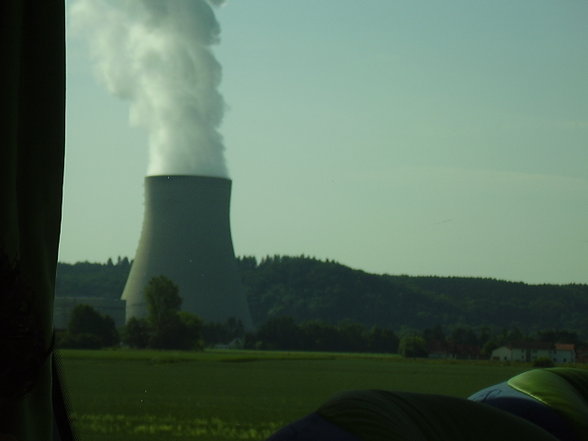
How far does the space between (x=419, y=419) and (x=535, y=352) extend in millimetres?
1547

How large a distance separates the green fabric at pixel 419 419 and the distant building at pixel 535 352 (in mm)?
1414

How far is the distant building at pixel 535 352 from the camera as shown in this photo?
1974mm

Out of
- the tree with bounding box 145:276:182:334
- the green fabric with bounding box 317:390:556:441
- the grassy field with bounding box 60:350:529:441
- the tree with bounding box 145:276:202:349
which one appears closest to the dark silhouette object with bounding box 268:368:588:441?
the green fabric with bounding box 317:390:556:441

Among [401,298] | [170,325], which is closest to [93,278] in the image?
[170,325]

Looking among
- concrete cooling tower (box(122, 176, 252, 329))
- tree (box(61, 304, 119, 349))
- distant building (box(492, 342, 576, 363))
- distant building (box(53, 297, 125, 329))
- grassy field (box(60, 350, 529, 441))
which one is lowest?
grassy field (box(60, 350, 529, 441))

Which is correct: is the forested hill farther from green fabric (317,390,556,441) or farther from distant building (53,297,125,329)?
green fabric (317,390,556,441)

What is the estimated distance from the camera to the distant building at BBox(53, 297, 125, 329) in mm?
1861

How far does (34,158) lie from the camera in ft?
3.70

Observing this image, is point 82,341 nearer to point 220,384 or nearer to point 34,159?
point 34,159

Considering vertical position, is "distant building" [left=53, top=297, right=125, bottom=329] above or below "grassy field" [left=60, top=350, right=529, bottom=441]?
above

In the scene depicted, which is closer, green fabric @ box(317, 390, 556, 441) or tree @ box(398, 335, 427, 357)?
green fabric @ box(317, 390, 556, 441)

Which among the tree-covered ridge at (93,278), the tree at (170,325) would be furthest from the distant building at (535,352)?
the tree-covered ridge at (93,278)

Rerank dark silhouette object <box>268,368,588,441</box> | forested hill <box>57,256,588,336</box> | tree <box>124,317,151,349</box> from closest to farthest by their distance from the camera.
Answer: dark silhouette object <box>268,368,588,441</box>, tree <box>124,317,151,349</box>, forested hill <box>57,256,588,336</box>

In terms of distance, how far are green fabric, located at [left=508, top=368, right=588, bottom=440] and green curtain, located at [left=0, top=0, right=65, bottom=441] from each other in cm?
62
